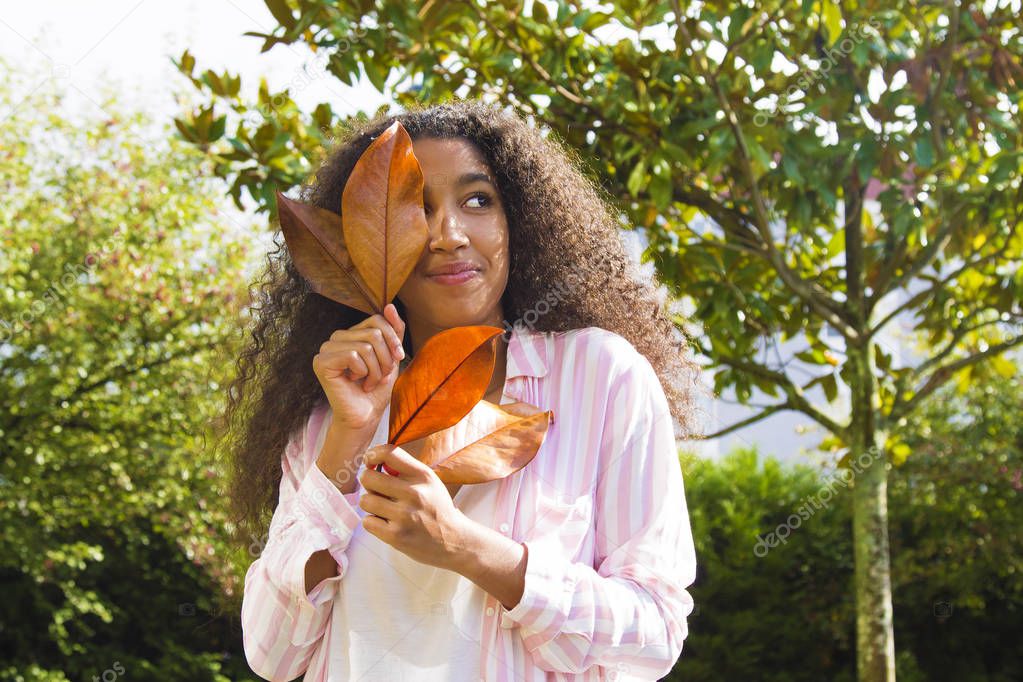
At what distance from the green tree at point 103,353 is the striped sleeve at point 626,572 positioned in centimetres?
362

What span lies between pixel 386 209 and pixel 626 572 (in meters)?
0.53

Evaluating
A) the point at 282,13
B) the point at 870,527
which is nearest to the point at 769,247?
the point at 870,527

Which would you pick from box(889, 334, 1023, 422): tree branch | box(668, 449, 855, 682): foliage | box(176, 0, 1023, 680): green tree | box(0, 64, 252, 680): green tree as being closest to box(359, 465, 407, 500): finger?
box(176, 0, 1023, 680): green tree

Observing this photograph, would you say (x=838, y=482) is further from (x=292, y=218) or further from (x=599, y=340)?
(x=292, y=218)

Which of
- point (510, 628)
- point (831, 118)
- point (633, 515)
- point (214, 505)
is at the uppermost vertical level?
point (831, 118)

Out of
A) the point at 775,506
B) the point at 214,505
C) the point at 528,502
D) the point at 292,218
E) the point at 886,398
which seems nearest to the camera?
the point at 292,218

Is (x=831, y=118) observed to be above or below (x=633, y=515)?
above

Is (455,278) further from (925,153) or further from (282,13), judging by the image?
(925,153)

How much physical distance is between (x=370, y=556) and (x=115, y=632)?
5076 mm

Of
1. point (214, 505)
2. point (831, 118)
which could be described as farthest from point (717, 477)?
point (831, 118)

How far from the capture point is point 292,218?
1.30 metres

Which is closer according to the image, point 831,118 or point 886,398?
point 831,118

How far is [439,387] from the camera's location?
1.23 metres

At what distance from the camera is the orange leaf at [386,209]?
4.17 ft
